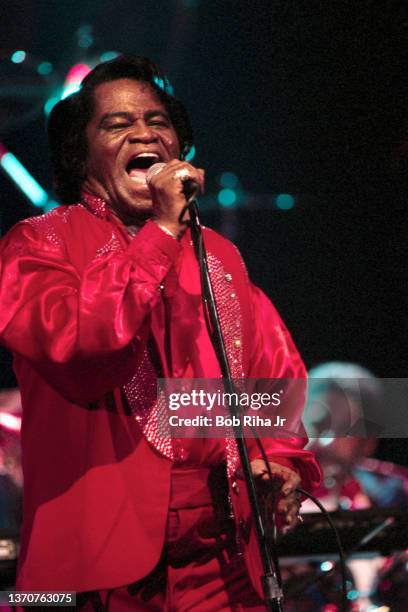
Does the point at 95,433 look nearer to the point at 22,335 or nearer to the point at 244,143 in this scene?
the point at 22,335

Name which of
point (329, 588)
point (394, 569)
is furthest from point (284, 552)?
point (394, 569)

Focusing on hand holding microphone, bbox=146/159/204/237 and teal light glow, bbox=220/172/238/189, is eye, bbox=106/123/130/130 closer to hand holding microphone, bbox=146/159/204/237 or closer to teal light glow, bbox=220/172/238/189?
hand holding microphone, bbox=146/159/204/237

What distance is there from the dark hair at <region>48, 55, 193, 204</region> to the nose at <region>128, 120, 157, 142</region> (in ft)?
0.53

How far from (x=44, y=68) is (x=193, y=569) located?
2.83 meters

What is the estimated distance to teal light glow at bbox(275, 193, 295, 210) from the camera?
174 inches

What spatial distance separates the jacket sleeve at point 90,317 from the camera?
1.68 meters

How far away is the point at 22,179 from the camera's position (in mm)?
4090

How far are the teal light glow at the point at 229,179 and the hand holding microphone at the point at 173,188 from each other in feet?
8.97

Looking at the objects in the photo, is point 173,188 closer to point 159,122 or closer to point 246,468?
point 246,468

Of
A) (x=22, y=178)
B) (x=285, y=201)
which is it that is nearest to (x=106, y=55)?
(x=22, y=178)

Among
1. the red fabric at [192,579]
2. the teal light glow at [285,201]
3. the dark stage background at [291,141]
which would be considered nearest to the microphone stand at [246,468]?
the red fabric at [192,579]

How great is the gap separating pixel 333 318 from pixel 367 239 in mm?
432

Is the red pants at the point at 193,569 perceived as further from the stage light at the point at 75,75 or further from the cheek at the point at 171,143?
the stage light at the point at 75,75

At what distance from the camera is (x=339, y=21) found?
3.67m
